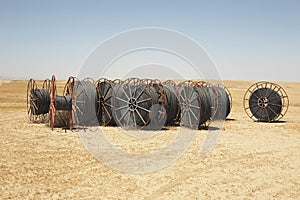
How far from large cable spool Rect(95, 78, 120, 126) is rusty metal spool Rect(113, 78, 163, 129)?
42 centimetres

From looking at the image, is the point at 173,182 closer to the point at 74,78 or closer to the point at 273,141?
the point at 273,141

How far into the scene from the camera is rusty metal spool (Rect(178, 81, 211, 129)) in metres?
18.5

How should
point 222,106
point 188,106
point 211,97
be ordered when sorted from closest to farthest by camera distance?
point 188,106 → point 211,97 → point 222,106

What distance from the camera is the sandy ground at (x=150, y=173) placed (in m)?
8.14

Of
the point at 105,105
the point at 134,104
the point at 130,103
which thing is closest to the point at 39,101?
the point at 105,105

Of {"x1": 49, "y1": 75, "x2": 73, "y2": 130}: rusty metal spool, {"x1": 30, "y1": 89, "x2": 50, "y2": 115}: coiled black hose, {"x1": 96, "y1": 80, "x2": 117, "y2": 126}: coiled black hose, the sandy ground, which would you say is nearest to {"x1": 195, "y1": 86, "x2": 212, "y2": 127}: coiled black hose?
the sandy ground

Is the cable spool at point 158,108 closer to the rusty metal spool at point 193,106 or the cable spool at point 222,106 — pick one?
the rusty metal spool at point 193,106

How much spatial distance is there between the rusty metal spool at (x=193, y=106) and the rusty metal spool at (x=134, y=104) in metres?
1.68

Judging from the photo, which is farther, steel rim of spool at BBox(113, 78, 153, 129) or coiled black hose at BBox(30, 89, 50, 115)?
coiled black hose at BBox(30, 89, 50, 115)

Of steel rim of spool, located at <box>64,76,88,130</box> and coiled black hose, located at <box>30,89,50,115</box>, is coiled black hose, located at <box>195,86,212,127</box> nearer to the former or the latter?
steel rim of spool, located at <box>64,76,88,130</box>

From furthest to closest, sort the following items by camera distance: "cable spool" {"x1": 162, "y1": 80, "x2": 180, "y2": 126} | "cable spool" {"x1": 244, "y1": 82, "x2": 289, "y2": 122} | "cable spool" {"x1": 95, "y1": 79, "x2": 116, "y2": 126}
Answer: "cable spool" {"x1": 244, "y1": 82, "x2": 289, "y2": 122}
"cable spool" {"x1": 95, "y1": 79, "x2": 116, "y2": 126}
"cable spool" {"x1": 162, "y1": 80, "x2": 180, "y2": 126}

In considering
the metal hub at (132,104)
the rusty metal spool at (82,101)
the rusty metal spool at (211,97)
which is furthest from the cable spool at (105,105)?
the rusty metal spool at (211,97)

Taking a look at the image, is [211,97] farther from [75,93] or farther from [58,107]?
[58,107]

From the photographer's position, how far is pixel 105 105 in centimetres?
1964
